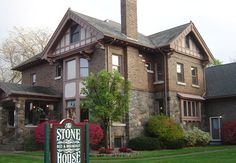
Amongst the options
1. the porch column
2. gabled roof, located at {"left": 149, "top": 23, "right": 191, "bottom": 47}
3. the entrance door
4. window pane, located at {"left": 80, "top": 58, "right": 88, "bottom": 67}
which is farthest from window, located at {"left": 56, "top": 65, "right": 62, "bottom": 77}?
the entrance door

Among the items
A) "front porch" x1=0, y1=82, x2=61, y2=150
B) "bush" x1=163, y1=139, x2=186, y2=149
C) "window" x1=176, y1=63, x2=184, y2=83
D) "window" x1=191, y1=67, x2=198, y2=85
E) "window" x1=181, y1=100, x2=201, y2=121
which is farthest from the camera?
"window" x1=191, y1=67, x2=198, y2=85

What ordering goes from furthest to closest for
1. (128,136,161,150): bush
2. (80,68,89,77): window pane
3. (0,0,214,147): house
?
1. (80,68,89,77): window pane
2. (0,0,214,147): house
3. (128,136,161,150): bush

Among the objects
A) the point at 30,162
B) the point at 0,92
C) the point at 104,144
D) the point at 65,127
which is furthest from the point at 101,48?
the point at 65,127

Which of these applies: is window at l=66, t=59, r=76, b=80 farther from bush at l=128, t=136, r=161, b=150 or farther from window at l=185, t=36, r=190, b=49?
window at l=185, t=36, r=190, b=49

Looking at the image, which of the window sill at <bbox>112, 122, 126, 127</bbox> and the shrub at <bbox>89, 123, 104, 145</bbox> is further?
the window sill at <bbox>112, 122, 126, 127</bbox>

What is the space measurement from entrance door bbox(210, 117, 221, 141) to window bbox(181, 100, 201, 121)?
1.47m

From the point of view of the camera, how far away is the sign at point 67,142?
9.30m

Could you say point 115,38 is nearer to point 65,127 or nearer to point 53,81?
point 53,81

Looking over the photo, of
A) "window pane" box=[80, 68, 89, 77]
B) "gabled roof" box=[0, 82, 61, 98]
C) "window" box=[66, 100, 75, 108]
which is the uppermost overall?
"window pane" box=[80, 68, 89, 77]

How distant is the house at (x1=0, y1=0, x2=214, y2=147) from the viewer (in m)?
24.2

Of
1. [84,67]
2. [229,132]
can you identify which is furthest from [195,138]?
[84,67]

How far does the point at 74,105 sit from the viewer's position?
25.7 m

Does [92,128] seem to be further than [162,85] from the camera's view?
Answer: No

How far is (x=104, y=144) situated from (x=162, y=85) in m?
7.06
